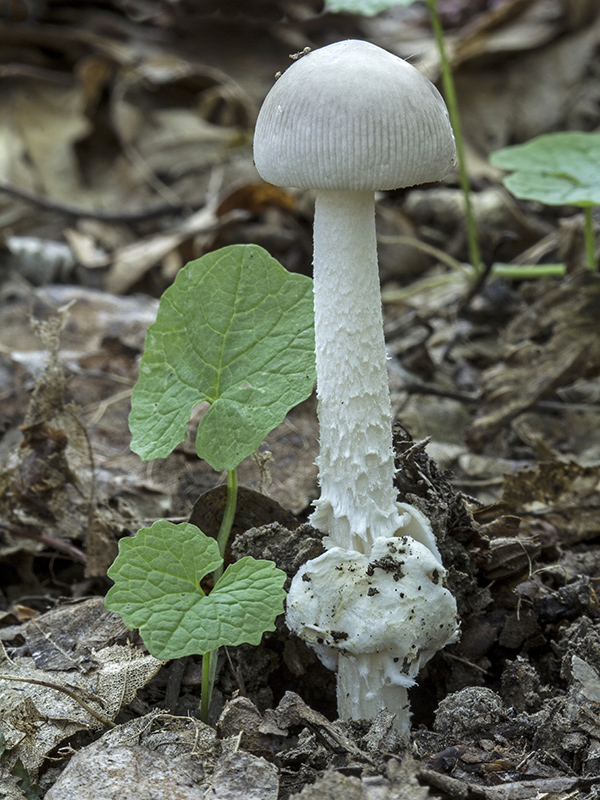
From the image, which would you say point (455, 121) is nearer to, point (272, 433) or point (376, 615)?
point (272, 433)

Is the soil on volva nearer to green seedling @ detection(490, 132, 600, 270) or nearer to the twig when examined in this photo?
the twig

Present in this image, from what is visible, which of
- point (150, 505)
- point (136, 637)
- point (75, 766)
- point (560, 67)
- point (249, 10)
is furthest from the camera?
point (249, 10)

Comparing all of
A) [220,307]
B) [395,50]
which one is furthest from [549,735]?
[395,50]

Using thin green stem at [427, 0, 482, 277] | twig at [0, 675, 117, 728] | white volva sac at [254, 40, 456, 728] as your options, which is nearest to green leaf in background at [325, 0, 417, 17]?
thin green stem at [427, 0, 482, 277]

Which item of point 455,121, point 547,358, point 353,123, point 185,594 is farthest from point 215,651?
point 455,121

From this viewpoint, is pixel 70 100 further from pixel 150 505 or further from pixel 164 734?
pixel 164 734

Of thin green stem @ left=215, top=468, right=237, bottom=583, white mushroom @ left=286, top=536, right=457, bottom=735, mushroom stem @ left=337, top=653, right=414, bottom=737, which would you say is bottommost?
mushroom stem @ left=337, top=653, right=414, bottom=737
